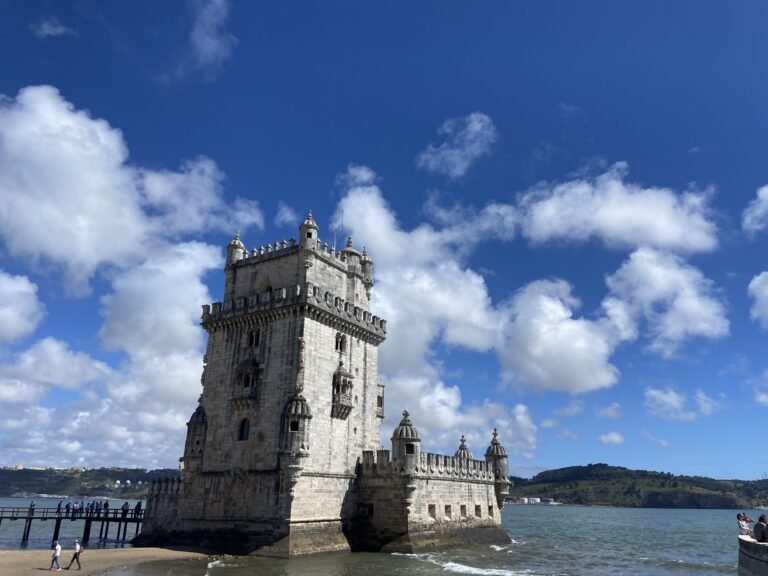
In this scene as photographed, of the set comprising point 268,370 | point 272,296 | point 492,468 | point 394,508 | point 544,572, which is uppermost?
point 272,296

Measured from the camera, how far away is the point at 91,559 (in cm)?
3394

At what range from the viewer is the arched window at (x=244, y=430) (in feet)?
131

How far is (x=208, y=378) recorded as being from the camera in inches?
1692

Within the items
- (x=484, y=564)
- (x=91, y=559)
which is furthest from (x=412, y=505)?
(x=91, y=559)

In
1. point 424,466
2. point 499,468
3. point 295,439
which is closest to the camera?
point 295,439

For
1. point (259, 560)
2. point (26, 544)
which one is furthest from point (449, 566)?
point (26, 544)

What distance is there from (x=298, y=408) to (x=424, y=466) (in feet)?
32.8

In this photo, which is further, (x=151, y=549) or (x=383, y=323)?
(x=383, y=323)

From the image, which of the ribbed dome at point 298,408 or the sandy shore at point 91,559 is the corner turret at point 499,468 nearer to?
the ribbed dome at point 298,408

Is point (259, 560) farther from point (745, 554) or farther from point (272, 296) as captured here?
point (745, 554)

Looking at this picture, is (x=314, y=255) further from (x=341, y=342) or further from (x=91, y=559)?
(x=91, y=559)

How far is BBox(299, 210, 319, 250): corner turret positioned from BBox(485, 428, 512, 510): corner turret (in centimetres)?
2370

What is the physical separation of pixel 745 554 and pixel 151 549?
31.6m

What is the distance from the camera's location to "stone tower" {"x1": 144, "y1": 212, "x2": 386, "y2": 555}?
37.1 m
